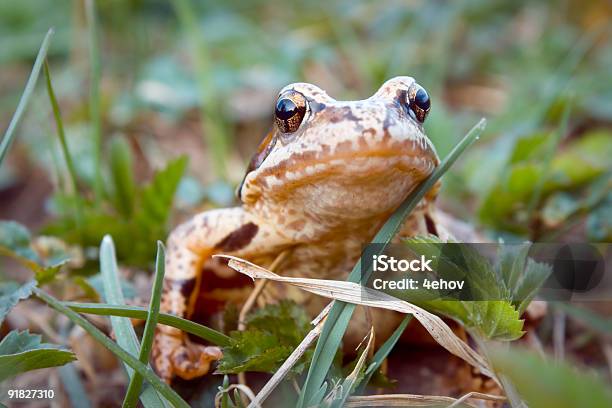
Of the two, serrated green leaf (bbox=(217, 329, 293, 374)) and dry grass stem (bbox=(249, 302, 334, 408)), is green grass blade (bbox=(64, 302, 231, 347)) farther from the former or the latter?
dry grass stem (bbox=(249, 302, 334, 408))

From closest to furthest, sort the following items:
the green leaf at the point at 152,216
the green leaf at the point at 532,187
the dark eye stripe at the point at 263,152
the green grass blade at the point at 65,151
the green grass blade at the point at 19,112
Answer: the green grass blade at the point at 19,112, the dark eye stripe at the point at 263,152, the green grass blade at the point at 65,151, the green leaf at the point at 152,216, the green leaf at the point at 532,187

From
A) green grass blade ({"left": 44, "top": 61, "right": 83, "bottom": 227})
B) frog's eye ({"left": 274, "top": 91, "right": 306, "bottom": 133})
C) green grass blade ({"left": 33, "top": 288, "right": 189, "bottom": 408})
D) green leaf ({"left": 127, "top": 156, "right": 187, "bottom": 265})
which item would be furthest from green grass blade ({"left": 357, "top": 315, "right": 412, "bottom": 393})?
green grass blade ({"left": 44, "top": 61, "right": 83, "bottom": 227})

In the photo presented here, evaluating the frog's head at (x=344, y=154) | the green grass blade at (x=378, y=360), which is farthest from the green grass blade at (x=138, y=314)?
the frog's head at (x=344, y=154)

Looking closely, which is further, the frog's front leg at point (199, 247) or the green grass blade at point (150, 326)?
the frog's front leg at point (199, 247)

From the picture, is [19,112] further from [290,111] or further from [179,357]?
[179,357]

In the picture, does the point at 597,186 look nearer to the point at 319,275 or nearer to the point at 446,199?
the point at 446,199

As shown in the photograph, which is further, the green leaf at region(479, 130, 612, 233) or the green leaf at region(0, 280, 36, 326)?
the green leaf at region(479, 130, 612, 233)

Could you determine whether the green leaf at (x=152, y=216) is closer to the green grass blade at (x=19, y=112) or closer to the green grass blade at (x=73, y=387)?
the green grass blade at (x=73, y=387)
